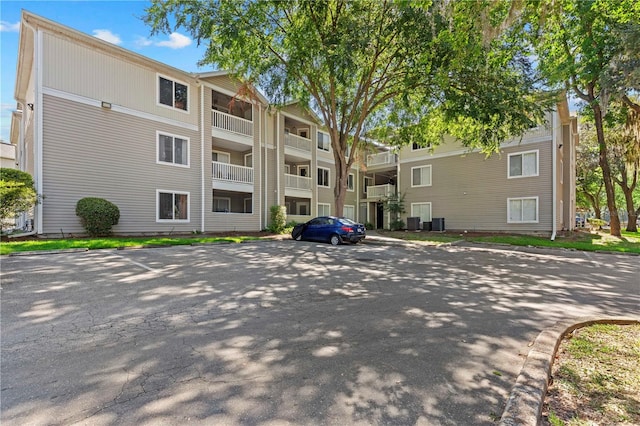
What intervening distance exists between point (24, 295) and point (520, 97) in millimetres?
16158

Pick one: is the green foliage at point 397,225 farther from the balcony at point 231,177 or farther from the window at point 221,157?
the window at point 221,157

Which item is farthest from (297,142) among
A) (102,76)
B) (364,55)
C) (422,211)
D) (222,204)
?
(102,76)

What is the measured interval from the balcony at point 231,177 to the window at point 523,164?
56.1 feet

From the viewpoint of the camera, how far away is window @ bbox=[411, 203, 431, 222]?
25130 mm

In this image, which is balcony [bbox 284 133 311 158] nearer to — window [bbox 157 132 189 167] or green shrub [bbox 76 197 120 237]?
window [bbox 157 132 189 167]

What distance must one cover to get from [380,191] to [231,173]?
556 inches

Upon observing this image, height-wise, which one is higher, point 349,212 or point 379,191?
point 379,191

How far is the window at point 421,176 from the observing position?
25.4m

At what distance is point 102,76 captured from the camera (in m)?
14.3

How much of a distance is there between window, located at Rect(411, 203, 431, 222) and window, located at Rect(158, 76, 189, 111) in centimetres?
1807

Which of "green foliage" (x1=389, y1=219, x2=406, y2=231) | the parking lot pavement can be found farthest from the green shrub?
"green foliage" (x1=389, y1=219, x2=406, y2=231)

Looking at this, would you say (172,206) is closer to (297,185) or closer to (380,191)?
(297,185)

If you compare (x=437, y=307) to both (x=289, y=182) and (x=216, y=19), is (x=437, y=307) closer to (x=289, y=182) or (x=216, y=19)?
(x=216, y=19)

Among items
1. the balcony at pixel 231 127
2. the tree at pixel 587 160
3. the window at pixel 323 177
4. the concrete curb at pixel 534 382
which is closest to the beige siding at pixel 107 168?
the balcony at pixel 231 127
